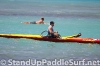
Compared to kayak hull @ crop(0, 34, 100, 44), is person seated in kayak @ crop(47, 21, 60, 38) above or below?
above

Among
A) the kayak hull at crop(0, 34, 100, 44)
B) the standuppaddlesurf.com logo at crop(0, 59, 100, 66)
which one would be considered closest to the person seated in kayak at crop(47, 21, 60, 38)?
the kayak hull at crop(0, 34, 100, 44)

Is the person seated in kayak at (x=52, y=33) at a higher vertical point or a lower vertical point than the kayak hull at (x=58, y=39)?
higher

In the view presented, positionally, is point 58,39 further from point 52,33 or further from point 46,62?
point 46,62

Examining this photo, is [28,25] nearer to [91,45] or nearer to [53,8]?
[91,45]

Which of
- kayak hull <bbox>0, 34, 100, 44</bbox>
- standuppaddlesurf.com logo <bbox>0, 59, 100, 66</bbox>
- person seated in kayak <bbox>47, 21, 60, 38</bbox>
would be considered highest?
person seated in kayak <bbox>47, 21, 60, 38</bbox>

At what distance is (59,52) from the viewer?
5.15m

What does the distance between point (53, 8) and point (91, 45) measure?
7217 mm

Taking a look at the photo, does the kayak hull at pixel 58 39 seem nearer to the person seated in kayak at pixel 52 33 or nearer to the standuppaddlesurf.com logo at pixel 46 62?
the person seated in kayak at pixel 52 33

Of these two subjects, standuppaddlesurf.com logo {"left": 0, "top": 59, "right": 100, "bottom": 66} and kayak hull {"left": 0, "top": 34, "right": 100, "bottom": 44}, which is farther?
kayak hull {"left": 0, "top": 34, "right": 100, "bottom": 44}

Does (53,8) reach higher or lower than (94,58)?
higher

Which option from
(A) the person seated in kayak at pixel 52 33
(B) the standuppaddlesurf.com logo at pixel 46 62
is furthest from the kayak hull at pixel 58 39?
(B) the standuppaddlesurf.com logo at pixel 46 62

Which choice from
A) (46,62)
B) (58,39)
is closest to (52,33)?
(58,39)

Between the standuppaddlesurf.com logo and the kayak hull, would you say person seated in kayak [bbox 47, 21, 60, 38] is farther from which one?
the standuppaddlesurf.com logo

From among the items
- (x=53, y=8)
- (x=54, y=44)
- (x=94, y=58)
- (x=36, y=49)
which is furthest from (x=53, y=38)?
(x=53, y=8)
